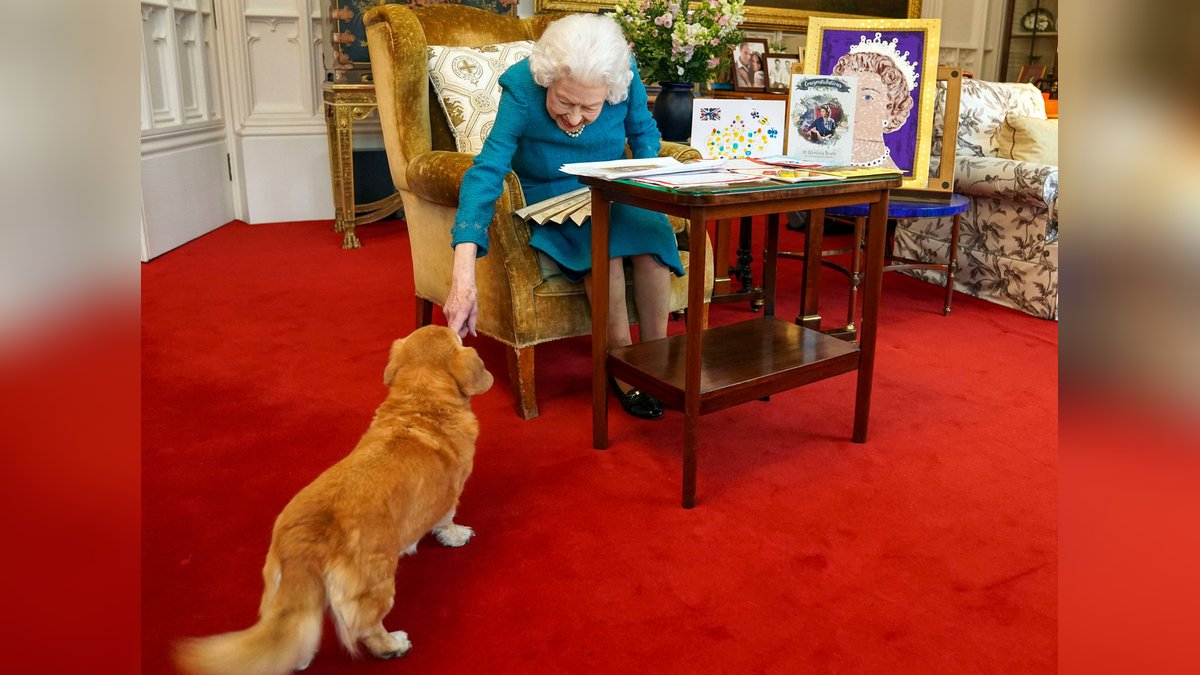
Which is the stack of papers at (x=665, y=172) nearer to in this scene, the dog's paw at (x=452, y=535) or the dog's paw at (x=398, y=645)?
the dog's paw at (x=452, y=535)

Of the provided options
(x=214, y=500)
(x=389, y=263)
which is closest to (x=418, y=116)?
(x=214, y=500)

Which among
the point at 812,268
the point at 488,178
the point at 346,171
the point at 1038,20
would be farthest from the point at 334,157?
the point at 1038,20

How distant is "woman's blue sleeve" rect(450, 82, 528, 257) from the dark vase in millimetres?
1104

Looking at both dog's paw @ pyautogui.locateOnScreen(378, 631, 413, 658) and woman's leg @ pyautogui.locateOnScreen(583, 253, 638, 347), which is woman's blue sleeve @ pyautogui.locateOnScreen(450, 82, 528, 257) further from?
dog's paw @ pyautogui.locateOnScreen(378, 631, 413, 658)

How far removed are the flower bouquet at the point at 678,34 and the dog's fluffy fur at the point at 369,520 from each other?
1953 millimetres

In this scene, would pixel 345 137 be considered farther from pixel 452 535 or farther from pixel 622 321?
pixel 452 535

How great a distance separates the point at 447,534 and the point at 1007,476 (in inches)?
52.3

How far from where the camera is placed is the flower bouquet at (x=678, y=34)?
3.16 meters

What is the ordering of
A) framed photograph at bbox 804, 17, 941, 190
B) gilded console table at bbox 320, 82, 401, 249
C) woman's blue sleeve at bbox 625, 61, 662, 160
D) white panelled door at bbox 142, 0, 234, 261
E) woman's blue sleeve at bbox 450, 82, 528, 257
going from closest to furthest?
1. woman's blue sleeve at bbox 450, 82, 528, 257
2. woman's blue sleeve at bbox 625, 61, 662, 160
3. framed photograph at bbox 804, 17, 941, 190
4. white panelled door at bbox 142, 0, 234, 261
5. gilded console table at bbox 320, 82, 401, 249

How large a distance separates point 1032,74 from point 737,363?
549 centimetres

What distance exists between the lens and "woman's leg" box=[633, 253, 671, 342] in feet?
7.68

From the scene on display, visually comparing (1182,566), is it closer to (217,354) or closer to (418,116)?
(418,116)

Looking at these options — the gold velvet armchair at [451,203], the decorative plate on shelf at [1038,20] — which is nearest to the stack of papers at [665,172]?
the gold velvet armchair at [451,203]

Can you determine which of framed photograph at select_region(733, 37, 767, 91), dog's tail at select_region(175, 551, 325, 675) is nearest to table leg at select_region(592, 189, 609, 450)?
dog's tail at select_region(175, 551, 325, 675)
